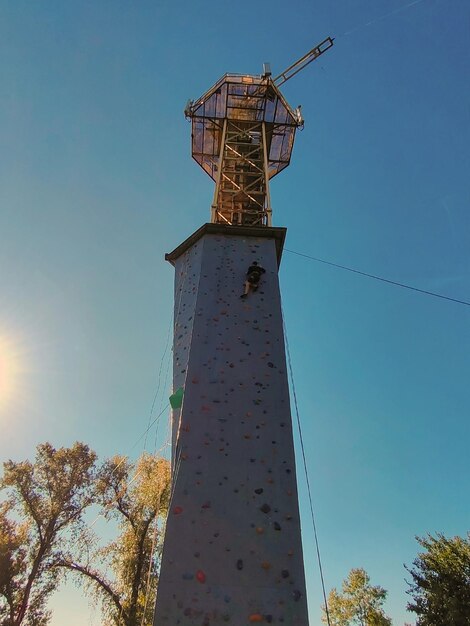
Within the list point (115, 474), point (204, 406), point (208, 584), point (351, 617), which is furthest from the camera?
point (351, 617)

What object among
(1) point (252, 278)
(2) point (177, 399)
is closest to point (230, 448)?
(2) point (177, 399)

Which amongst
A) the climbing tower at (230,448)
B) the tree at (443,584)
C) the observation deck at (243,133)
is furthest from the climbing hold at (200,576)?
the tree at (443,584)

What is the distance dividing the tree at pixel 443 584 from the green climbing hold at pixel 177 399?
16.7 meters

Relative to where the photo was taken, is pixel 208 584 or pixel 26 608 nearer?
pixel 208 584

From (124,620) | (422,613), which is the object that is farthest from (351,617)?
(124,620)

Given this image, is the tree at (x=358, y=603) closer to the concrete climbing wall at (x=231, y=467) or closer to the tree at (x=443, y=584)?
the tree at (x=443, y=584)

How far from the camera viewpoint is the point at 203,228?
7562 millimetres

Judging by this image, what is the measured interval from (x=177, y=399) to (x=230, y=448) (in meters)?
1.05

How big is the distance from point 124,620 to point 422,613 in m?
12.4

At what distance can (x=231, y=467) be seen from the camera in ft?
15.1

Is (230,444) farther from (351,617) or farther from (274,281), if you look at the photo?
(351,617)

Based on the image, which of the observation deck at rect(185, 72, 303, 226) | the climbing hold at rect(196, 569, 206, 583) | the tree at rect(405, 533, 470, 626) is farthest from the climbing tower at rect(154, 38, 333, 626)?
the tree at rect(405, 533, 470, 626)

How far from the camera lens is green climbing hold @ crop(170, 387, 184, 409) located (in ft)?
17.5

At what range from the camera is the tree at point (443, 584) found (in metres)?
15.6
